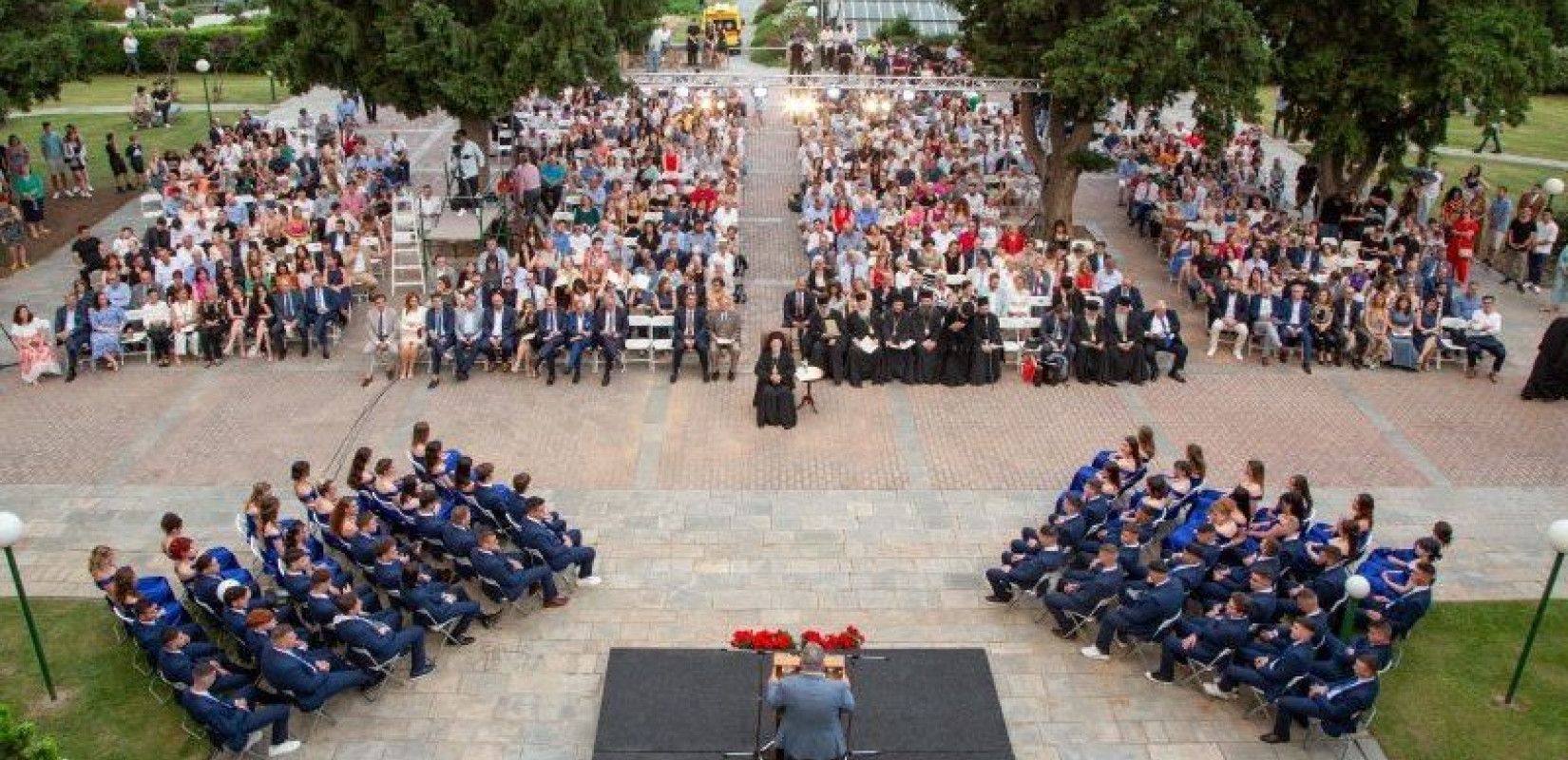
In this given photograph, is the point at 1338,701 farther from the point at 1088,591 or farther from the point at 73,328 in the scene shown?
the point at 73,328

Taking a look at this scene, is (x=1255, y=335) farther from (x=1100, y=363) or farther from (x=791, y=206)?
(x=791, y=206)

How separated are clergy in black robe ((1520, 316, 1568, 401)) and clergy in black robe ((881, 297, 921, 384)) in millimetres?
9252

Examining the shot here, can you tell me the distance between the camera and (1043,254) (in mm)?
20406

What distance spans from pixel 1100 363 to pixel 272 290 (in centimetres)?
1306

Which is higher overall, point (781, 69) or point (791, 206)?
point (781, 69)

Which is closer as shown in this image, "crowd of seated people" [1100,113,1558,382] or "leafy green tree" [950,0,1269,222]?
"crowd of seated people" [1100,113,1558,382]

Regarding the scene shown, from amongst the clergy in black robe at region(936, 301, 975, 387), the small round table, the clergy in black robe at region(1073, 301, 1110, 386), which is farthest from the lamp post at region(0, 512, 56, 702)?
the clergy in black robe at region(1073, 301, 1110, 386)

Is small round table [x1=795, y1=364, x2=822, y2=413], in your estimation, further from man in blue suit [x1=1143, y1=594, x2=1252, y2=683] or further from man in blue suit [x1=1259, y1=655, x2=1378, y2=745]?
man in blue suit [x1=1259, y1=655, x2=1378, y2=745]

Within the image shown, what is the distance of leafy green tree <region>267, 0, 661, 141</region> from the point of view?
69.6ft

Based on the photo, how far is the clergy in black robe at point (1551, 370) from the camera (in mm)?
17516

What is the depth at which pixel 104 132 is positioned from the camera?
3441 centimetres

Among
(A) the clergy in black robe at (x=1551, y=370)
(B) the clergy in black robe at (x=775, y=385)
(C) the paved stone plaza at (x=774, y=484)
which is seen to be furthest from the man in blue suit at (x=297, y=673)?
(A) the clergy in black robe at (x=1551, y=370)

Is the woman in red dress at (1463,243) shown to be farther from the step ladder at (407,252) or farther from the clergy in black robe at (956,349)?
the step ladder at (407,252)

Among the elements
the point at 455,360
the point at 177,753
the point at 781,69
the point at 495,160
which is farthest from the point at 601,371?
the point at 781,69
